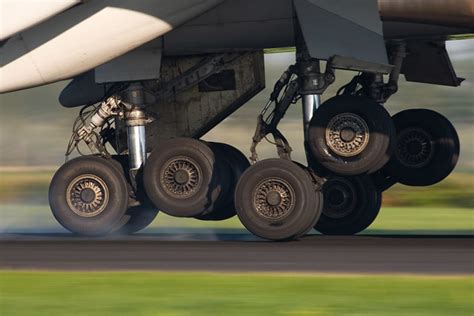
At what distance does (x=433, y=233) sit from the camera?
54.0 feet

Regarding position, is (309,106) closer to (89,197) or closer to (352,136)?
(352,136)

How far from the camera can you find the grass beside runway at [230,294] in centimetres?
907

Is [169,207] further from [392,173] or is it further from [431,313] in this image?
[431,313]

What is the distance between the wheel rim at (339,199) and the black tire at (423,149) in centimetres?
56

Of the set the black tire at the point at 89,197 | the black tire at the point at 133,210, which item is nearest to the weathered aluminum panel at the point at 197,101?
the black tire at the point at 133,210

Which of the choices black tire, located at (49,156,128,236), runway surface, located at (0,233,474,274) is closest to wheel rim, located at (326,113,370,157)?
runway surface, located at (0,233,474,274)

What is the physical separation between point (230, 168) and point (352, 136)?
1970 mm

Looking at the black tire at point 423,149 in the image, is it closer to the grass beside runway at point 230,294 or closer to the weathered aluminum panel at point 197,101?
the weathered aluminum panel at point 197,101

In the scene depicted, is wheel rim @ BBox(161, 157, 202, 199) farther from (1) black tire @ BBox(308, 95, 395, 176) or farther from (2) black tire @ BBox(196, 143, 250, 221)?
(1) black tire @ BBox(308, 95, 395, 176)

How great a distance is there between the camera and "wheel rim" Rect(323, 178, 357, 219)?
53.1 feet

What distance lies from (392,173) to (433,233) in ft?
3.23

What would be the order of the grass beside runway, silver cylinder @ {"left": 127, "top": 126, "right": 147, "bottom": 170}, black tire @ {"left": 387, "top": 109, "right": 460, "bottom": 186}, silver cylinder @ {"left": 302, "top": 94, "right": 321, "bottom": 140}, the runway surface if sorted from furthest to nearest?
black tire @ {"left": 387, "top": 109, "right": 460, "bottom": 186}
silver cylinder @ {"left": 127, "top": 126, "right": 147, "bottom": 170}
silver cylinder @ {"left": 302, "top": 94, "right": 321, "bottom": 140}
the runway surface
the grass beside runway

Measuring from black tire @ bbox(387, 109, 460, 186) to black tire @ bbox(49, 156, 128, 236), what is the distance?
329cm

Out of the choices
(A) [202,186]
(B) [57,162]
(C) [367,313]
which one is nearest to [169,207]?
(A) [202,186]
